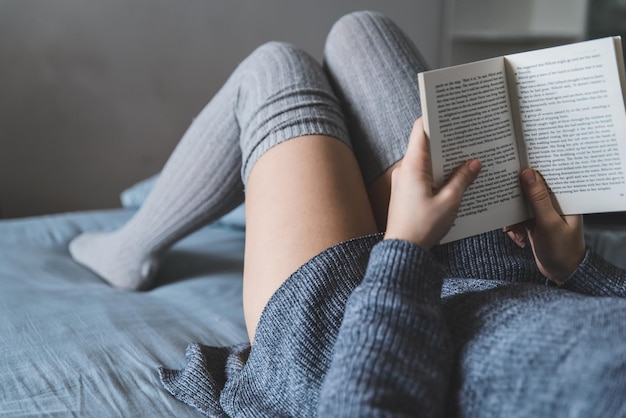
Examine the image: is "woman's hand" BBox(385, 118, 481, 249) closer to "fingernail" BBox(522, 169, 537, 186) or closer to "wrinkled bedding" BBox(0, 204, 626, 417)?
"fingernail" BBox(522, 169, 537, 186)

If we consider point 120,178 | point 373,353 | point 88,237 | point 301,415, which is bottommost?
point 120,178

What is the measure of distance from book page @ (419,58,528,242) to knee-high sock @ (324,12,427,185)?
8.2 inches

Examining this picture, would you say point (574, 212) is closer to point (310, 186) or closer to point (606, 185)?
point (606, 185)

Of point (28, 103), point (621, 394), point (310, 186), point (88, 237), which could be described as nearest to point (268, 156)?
point (310, 186)

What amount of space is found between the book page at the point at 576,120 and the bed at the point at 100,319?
1.31ft

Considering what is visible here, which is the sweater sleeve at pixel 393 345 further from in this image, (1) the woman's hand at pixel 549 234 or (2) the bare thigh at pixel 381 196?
(2) the bare thigh at pixel 381 196

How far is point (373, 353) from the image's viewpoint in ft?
1.56

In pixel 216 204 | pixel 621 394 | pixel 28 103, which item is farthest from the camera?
pixel 28 103

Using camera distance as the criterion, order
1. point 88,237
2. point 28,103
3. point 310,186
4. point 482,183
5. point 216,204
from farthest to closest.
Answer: point 28,103
point 88,237
point 216,204
point 310,186
point 482,183

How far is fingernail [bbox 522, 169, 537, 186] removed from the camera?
0.58m

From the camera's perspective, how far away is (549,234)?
61 cm

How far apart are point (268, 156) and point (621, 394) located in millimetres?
434

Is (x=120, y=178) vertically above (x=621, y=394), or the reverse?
(x=621, y=394)

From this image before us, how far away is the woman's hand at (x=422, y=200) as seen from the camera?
0.52 metres
